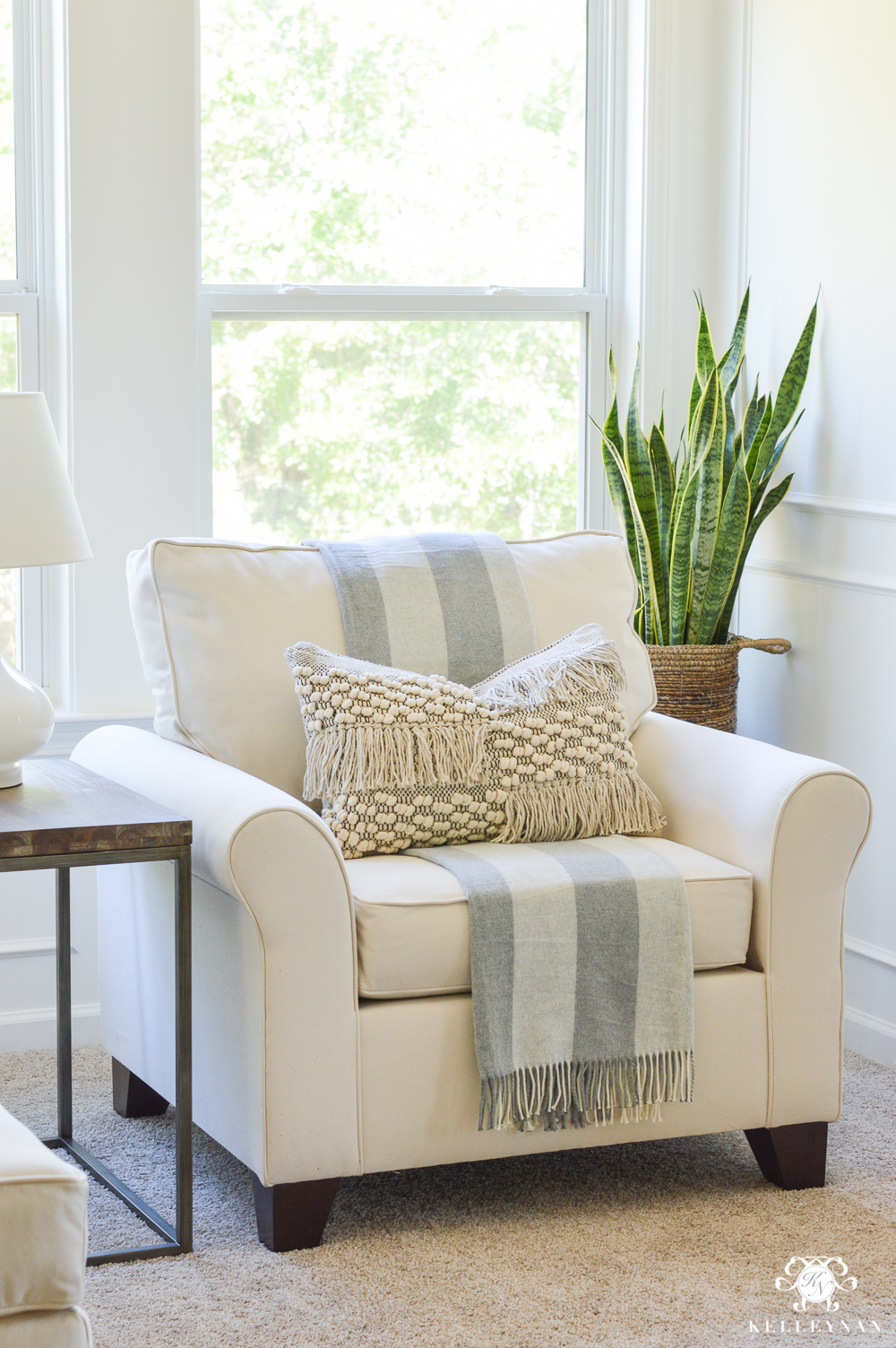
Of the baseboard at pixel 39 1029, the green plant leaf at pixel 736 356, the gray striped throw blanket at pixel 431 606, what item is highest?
the green plant leaf at pixel 736 356

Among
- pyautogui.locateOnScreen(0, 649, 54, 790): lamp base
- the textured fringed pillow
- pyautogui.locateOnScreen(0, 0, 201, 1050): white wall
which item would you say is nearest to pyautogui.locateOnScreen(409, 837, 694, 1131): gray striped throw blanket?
the textured fringed pillow

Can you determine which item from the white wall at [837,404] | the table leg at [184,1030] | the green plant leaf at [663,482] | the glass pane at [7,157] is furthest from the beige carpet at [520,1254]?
the glass pane at [7,157]

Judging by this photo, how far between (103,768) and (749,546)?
155 cm

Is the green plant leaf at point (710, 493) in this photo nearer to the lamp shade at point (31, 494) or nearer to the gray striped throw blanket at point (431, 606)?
the gray striped throw blanket at point (431, 606)

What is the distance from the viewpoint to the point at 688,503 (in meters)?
3.11

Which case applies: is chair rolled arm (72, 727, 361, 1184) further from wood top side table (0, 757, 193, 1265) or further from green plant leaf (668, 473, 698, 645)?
green plant leaf (668, 473, 698, 645)

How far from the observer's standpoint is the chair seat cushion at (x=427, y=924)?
2.10 metres

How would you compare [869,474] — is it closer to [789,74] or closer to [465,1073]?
[789,74]

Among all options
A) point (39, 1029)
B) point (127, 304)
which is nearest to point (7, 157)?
point (127, 304)

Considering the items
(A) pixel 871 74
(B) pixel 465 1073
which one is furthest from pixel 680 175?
(B) pixel 465 1073

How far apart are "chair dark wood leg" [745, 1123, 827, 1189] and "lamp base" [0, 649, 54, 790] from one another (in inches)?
48.9

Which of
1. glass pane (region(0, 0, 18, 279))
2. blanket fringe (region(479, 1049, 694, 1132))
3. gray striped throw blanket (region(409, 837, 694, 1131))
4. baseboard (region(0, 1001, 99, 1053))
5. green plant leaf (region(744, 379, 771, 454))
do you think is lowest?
baseboard (region(0, 1001, 99, 1053))

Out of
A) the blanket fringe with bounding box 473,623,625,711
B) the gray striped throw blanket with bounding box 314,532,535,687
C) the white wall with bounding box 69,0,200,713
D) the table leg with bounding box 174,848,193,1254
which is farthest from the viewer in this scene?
the white wall with bounding box 69,0,200,713

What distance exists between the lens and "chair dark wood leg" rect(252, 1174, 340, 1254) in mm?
2100
